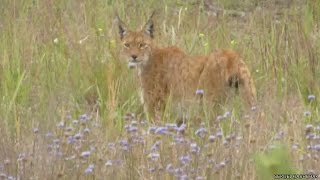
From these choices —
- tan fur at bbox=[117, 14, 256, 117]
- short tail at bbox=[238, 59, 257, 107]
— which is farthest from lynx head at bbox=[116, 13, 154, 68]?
short tail at bbox=[238, 59, 257, 107]

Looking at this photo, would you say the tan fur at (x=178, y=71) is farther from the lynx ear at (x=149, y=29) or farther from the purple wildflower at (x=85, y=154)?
the purple wildflower at (x=85, y=154)

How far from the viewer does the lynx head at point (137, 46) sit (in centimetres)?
660

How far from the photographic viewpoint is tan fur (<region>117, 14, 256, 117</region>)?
587 cm

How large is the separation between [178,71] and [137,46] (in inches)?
19.3

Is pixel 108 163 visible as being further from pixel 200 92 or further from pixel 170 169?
pixel 200 92

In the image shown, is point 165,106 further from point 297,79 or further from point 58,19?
point 58,19

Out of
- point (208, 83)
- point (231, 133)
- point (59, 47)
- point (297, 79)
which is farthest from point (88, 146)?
point (59, 47)

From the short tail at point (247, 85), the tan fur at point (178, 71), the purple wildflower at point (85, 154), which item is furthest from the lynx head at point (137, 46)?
the purple wildflower at point (85, 154)

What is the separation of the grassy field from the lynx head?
84 mm

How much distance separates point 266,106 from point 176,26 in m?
2.68

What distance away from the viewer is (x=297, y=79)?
6.23 m

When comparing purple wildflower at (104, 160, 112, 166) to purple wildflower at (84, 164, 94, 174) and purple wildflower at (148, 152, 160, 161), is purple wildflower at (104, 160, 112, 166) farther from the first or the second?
purple wildflower at (148, 152, 160, 161)

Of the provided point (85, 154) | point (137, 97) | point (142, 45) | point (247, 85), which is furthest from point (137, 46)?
point (85, 154)

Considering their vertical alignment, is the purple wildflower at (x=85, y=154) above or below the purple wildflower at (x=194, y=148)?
below
